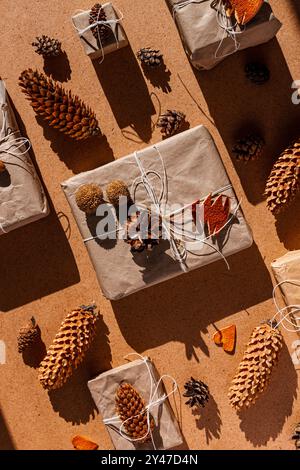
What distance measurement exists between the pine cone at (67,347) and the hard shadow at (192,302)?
0.36 ft

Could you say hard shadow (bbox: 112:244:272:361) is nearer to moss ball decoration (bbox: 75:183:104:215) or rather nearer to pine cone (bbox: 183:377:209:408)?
pine cone (bbox: 183:377:209:408)

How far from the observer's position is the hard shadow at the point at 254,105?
124cm

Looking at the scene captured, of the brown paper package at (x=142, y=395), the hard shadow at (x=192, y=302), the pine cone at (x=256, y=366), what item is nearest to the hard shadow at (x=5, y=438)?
the brown paper package at (x=142, y=395)

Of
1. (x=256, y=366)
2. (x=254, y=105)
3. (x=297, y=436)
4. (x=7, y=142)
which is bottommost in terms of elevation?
(x=297, y=436)

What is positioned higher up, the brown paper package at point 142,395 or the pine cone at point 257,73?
the pine cone at point 257,73

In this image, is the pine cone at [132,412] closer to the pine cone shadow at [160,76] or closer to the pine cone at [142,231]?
the pine cone at [142,231]

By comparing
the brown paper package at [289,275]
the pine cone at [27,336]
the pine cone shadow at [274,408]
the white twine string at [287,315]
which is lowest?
the pine cone shadow at [274,408]

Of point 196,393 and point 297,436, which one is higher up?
point 196,393

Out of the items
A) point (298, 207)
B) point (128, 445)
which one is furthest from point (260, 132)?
point (128, 445)

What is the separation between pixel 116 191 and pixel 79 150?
218 mm

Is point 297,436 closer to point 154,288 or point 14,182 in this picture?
point 154,288

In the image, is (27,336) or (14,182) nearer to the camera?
(14,182)

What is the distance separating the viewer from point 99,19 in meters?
1.16

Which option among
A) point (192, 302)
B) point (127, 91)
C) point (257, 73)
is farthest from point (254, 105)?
point (192, 302)
